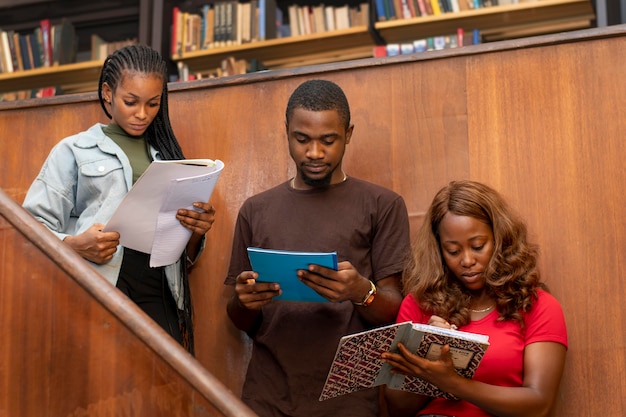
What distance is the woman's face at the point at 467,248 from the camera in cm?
216

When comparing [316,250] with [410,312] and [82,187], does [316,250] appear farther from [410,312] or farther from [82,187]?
[82,187]

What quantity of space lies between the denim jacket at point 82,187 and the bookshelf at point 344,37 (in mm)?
2254

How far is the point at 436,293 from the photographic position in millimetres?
2188

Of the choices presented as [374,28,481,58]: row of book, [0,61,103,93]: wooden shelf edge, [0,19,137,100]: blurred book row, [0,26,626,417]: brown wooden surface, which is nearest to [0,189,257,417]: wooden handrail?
[0,26,626,417]: brown wooden surface

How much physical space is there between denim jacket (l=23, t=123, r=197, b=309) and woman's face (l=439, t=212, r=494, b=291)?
794 millimetres

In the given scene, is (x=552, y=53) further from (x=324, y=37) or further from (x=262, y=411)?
(x=324, y=37)

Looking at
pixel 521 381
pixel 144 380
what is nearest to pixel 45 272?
pixel 144 380

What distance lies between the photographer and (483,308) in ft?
7.14

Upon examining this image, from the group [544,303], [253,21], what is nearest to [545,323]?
[544,303]

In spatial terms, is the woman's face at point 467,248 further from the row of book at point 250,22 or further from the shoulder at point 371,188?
the row of book at point 250,22

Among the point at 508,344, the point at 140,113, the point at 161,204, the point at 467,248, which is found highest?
the point at 140,113

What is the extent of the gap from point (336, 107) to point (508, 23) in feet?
7.32

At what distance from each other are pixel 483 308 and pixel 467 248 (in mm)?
159

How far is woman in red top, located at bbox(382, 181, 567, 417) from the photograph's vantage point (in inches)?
76.4
